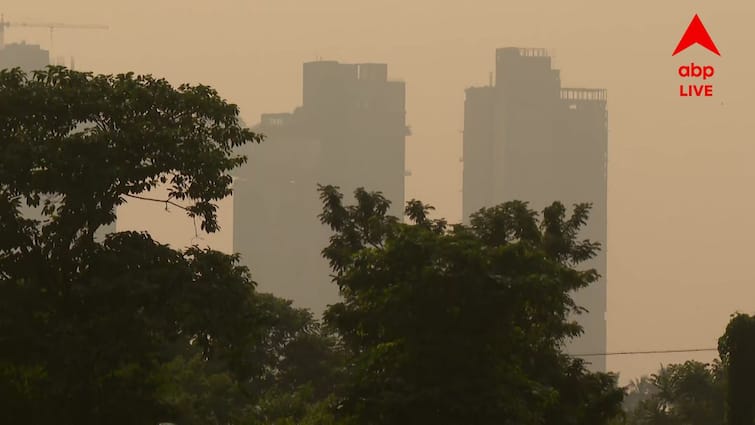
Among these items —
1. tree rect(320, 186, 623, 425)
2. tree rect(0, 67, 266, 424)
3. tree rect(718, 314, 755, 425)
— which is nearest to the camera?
tree rect(0, 67, 266, 424)

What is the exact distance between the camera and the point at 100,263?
3431cm

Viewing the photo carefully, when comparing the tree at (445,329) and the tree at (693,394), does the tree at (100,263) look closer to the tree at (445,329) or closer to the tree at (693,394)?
the tree at (445,329)

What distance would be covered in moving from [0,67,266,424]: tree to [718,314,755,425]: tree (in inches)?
851

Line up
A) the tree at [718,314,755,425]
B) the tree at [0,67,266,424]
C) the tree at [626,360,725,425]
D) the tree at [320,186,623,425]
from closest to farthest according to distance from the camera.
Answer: the tree at [0,67,266,424]
the tree at [320,186,623,425]
the tree at [718,314,755,425]
the tree at [626,360,725,425]

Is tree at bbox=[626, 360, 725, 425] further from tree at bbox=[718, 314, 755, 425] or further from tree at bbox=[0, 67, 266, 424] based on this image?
tree at bbox=[0, 67, 266, 424]

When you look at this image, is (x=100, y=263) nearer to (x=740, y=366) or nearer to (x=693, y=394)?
(x=740, y=366)

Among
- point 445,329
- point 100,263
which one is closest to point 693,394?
point 445,329

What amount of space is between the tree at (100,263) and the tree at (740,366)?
21.6 metres

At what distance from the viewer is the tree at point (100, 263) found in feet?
110

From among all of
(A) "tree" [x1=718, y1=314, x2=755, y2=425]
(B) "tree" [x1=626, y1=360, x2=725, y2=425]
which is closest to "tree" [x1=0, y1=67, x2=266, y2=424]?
(A) "tree" [x1=718, y1=314, x2=755, y2=425]

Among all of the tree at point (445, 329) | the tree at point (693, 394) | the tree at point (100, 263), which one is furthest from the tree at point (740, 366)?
the tree at point (100, 263)

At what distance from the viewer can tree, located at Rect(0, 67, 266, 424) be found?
3362 cm

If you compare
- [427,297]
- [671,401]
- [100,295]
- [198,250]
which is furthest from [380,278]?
[671,401]

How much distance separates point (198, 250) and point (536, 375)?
10.1 meters
